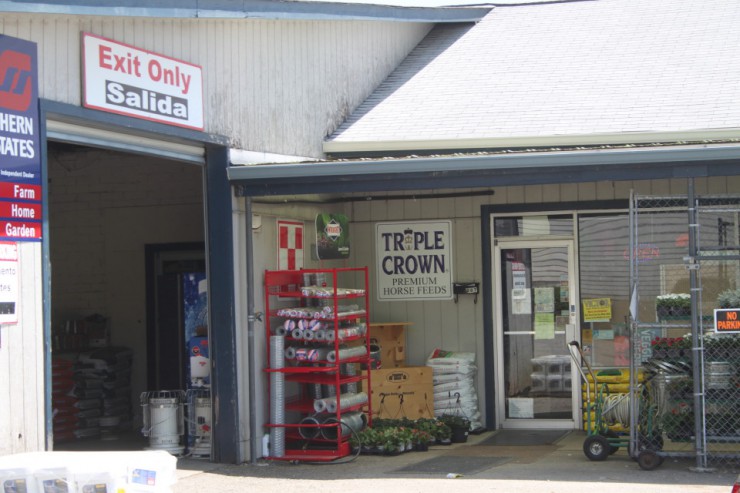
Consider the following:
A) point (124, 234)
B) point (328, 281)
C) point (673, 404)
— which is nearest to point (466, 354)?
point (328, 281)

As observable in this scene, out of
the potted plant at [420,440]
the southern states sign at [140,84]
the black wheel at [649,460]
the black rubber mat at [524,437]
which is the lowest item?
the black rubber mat at [524,437]

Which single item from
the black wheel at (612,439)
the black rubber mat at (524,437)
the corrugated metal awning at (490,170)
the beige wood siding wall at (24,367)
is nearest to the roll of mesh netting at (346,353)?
the corrugated metal awning at (490,170)

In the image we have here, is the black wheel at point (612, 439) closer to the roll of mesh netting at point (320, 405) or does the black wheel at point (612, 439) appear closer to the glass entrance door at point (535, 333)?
the glass entrance door at point (535, 333)

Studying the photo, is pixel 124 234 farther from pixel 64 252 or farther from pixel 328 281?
pixel 328 281

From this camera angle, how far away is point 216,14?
1090 centimetres

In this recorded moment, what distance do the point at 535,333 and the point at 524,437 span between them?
Answer: 1.42 meters

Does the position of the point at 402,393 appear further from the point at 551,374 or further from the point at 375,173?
the point at 375,173

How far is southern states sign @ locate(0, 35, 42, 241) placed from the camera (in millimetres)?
8305

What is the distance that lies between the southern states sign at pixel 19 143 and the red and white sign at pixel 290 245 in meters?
4.14

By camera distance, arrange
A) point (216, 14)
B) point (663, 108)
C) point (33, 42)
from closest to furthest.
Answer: point (33, 42), point (216, 14), point (663, 108)

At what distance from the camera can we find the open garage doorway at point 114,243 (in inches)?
597

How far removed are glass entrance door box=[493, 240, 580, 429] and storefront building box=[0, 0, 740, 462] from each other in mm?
27

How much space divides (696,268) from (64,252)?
950 cm

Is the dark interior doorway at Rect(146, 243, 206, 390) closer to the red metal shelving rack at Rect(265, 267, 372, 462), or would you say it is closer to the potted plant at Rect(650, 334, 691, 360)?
the red metal shelving rack at Rect(265, 267, 372, 462)
